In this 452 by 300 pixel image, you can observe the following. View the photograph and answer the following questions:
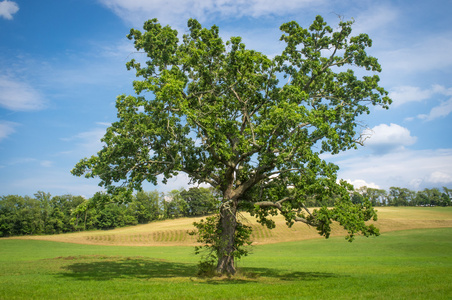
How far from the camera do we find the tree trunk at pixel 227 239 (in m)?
21.7

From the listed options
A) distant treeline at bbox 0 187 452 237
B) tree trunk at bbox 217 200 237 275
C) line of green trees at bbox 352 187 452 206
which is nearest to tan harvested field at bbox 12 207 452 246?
distant treeline at bbox 0 187 452 237

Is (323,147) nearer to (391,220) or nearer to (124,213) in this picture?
(391,220)

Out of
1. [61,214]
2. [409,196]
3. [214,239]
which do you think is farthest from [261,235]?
[409,196]

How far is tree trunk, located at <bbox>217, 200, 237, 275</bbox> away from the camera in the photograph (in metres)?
21.7

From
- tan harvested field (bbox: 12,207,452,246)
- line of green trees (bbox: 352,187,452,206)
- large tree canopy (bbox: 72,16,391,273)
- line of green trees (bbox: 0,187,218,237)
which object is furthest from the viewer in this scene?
line of green trees (bbox: 352,187,452,206)

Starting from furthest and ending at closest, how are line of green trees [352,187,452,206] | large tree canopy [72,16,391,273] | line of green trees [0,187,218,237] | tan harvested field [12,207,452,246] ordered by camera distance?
line of green trees [352,187,452,206] → line of green trees [0,187,218,237] → tan harvested field [12,207,452,246] → large tree canopy [72,16,391,273]

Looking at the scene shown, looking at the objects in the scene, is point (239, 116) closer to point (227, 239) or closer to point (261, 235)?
point (227, 239)

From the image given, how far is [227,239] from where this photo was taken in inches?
858

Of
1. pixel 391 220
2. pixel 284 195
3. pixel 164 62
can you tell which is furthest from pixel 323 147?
pixel 391 220

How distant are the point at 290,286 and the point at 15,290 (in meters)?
14.4

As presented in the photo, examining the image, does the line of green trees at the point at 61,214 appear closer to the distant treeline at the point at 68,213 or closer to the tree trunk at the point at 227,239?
the distant treeline at the point at 68,213

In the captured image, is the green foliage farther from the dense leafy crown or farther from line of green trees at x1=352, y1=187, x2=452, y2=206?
line of green trees at x1=352, y1=187, x2=452, y2=206

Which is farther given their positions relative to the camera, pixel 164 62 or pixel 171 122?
pixel 164 62

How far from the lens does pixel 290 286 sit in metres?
17.7
